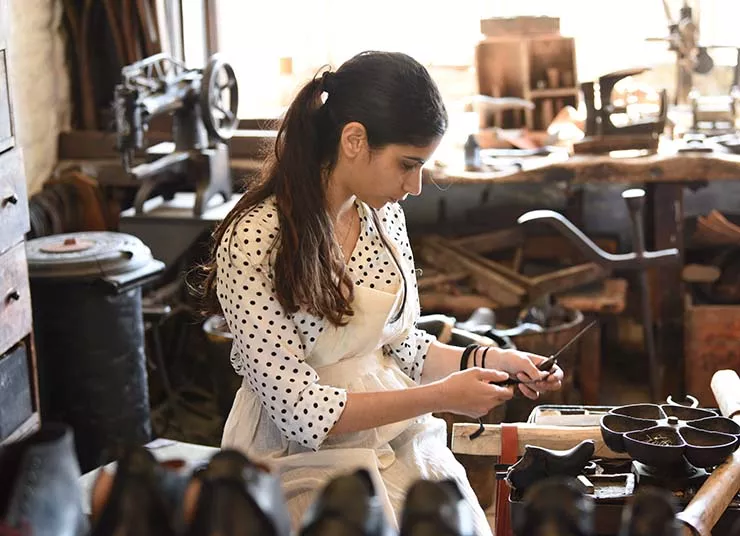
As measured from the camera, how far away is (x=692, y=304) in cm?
450

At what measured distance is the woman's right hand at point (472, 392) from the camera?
7.82 feet

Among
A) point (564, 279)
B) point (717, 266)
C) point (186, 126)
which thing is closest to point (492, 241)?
point (564, 279)

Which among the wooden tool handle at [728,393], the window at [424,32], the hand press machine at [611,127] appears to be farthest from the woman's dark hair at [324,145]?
the window at [424,32]

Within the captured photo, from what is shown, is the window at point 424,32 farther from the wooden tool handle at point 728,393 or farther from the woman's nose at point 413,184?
the woman's nose at point 413,184

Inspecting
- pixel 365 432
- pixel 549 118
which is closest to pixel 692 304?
pixel 549 118

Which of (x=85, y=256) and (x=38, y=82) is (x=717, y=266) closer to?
(x=85, y=256)

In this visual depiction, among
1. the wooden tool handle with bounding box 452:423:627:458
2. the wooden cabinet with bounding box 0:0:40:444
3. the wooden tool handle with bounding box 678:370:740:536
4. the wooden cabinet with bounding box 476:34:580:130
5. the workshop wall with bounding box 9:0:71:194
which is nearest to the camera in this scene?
the wooden tool handle with bounding box 678:370:740:536

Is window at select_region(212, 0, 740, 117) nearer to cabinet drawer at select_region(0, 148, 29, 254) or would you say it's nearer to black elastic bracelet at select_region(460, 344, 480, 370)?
cabinet drawer at select_region(0, 148, 29, 254)

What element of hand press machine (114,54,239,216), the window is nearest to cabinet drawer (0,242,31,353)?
hand press machine (114,54,239,216)

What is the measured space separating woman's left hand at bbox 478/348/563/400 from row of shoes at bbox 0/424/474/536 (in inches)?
52.0

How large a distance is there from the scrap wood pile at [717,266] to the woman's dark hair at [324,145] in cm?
237

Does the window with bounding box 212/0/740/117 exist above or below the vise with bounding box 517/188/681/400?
above

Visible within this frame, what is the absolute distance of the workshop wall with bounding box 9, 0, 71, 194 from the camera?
4.70m

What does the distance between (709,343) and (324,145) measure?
8.01 ft
